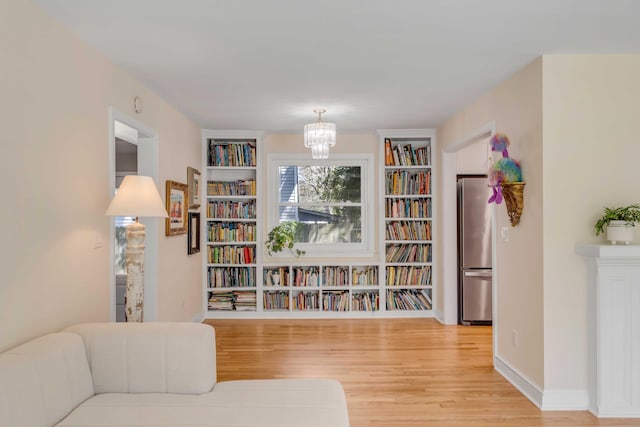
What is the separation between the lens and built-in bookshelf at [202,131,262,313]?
5.89 meters

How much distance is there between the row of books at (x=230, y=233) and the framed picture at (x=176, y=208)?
953 millimetres

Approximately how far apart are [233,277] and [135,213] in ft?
10.6

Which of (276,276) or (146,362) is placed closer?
(146,362)

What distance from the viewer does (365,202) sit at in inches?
242

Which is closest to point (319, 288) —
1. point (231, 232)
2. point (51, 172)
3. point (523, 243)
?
point (231, 232)

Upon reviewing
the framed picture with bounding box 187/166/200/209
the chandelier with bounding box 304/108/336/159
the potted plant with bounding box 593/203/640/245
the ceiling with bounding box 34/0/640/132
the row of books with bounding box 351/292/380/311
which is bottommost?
the row of books with bounding box 351/292/380/311

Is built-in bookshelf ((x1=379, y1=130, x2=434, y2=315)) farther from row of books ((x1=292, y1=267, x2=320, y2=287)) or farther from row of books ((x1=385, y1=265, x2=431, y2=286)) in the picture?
row of books ((x1=292, y1=267, x2=320, y2=287))

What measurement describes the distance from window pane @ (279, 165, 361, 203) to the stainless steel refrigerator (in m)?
1.52

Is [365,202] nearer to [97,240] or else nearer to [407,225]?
[407,225]

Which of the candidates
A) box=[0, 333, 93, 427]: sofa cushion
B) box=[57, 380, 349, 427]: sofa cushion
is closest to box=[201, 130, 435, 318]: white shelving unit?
box=[57, 380, 349, 427]: sofa cushion

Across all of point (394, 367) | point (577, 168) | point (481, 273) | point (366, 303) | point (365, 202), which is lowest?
point (394, 367)

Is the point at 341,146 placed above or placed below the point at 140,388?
above

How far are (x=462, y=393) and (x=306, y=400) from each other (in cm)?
173

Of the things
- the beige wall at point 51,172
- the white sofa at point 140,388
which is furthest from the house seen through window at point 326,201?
the white sofa at point 140,388
